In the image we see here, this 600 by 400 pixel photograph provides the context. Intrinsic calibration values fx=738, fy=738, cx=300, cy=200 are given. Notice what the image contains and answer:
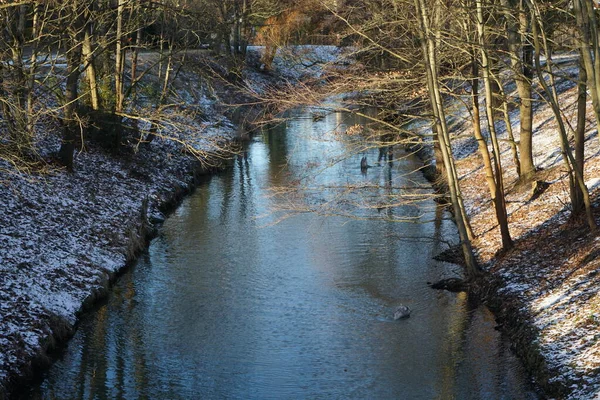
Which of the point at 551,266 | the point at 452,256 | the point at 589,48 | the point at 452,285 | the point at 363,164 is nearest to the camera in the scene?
the point at 589,48

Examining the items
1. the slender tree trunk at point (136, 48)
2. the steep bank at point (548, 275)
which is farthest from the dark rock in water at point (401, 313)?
the slender tree trunk at point (136, 48)

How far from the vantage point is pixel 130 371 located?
492 inches

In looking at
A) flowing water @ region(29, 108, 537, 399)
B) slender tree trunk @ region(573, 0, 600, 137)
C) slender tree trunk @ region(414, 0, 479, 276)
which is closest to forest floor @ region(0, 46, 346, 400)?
flowing water @ region(29, 108, 537, 399)

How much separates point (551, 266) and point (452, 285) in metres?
2.50

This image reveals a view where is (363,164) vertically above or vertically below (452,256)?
above

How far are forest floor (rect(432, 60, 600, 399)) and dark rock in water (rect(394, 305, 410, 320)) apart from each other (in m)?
1.85

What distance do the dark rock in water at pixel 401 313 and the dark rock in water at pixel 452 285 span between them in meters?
1.86

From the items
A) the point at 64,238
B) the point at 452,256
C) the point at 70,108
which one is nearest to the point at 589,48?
the point at 452,256

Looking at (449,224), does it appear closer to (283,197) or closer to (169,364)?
(283,197)

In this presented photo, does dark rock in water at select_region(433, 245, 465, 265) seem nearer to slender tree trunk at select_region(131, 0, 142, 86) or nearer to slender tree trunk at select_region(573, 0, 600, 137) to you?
slender tree trunk at select_region(573, 0, 600, 137)

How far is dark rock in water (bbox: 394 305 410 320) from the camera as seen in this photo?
→ 1481cm

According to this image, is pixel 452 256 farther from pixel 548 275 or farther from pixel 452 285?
pixel 548 275

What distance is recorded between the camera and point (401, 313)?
1484 cm

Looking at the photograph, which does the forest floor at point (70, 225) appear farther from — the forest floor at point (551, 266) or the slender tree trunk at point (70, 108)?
the forest floor at point (551, 266)
